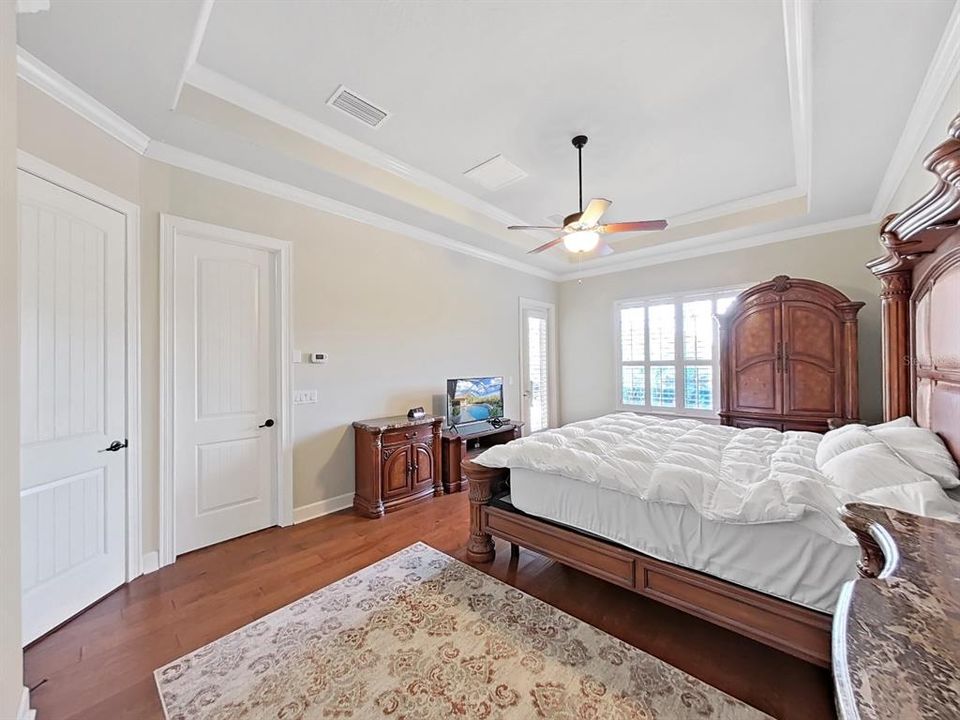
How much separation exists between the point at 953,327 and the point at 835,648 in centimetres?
216

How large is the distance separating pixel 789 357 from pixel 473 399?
324 cm

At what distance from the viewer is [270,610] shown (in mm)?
2174

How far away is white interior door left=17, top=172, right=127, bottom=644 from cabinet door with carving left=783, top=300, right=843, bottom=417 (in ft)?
17.9

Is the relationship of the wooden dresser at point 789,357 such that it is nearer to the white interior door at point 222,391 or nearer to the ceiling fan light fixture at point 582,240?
the ceiling fan light fixture at point 582,240

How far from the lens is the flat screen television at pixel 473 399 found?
14.2 ft

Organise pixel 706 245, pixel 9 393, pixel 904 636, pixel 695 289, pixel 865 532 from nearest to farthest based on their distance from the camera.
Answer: pixel 904 636 → pixel 865 532 → pixel 9 393 → pixel 706 245 → pixel 695 289

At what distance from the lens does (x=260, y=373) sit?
319 centimetres

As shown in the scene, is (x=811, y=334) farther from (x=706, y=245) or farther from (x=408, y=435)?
(x=408, y=435)

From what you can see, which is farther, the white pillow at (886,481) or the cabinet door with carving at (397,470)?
the cabinet door with carving at (397,470)

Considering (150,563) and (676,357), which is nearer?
(150,563)

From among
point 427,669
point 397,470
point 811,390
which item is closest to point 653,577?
point 427,669

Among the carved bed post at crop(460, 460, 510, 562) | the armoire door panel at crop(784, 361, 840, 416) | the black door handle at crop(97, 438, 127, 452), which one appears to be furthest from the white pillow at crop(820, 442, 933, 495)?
the black door handle at crop(97, 438, 127, 452)

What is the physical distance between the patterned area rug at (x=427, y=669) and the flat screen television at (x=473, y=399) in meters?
2.23

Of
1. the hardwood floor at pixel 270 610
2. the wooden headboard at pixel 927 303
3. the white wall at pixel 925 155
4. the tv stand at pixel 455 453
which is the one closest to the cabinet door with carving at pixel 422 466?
the tv stand at pixel 455 453
